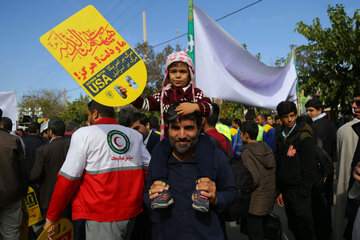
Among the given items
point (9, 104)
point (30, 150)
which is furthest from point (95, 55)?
point (9, 104)

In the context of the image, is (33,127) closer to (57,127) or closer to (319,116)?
(57,127)

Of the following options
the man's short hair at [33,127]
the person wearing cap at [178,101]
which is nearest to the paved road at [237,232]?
the person wearing cap at [178,101]

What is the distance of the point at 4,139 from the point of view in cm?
331

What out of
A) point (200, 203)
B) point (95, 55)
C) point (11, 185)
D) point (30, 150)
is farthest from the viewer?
point (30, 150)

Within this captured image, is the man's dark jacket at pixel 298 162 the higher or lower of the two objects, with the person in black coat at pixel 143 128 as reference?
lower

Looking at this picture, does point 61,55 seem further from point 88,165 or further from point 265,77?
point 265,77

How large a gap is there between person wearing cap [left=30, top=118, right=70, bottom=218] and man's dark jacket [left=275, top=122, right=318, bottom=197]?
10.5 ft

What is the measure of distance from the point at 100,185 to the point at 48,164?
2.23 metres

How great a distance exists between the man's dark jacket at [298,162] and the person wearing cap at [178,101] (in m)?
1.74

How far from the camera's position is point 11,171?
3.29m

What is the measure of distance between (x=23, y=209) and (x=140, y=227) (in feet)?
6.24

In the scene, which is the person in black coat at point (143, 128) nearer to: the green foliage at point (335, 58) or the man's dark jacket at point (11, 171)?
the man's dark jacket at point (11, 171)

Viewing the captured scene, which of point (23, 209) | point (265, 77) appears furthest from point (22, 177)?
point (265, 77)

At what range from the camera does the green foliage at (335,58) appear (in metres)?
7.75
